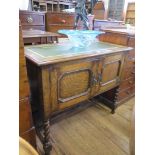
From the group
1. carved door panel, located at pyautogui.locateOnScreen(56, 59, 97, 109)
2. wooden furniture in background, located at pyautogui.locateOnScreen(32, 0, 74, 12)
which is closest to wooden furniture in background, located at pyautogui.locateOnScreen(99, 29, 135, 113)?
carved door panel, located at pyautogui.locateOnScreen(56, 59, 97, 109)

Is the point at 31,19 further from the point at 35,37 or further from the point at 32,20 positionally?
the point at 35,37

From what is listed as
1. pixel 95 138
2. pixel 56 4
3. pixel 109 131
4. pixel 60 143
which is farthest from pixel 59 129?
pixel 56 4

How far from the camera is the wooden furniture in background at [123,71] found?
163cm

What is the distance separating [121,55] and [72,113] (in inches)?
32.3

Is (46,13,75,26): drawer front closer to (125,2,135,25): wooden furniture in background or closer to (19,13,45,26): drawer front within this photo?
(19,13,45,26): drawer front

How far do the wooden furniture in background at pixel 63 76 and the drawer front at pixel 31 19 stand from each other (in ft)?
3.46

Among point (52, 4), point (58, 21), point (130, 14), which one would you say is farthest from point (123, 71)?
point (130, 14)

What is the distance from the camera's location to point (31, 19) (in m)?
2.07

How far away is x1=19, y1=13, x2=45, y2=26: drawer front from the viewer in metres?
2.00

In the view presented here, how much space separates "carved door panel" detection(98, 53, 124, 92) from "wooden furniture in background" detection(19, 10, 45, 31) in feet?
4.26

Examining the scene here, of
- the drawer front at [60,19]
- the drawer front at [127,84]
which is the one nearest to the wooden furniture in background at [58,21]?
the drawer front at [60,19]

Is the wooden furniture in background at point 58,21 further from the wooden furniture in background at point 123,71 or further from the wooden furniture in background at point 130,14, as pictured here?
the wooden furniture in background at point 130,14

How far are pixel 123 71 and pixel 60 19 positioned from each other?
1321 mm
